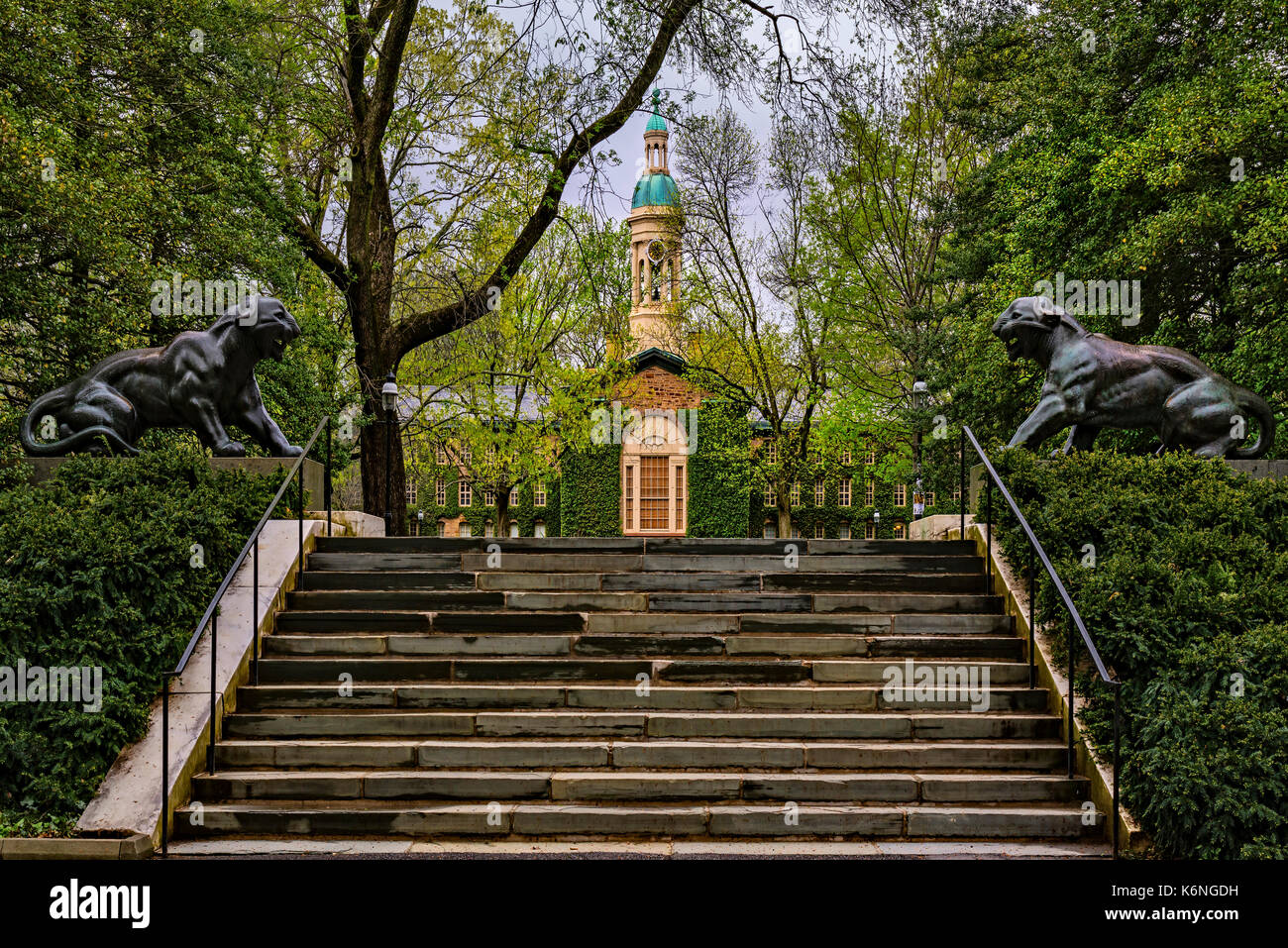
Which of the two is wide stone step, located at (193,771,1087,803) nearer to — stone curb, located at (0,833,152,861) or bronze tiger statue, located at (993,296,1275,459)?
stone curb, located at (0,833,152,861)

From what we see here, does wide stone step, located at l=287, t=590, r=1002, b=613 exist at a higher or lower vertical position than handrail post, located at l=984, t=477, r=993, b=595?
lower

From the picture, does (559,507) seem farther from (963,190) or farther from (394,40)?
(394,40)

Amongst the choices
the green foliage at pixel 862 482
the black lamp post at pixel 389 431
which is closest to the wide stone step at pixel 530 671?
the black lamp post at pixel 389 431

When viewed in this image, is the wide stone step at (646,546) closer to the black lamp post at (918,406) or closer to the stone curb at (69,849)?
the stone curb at (69,849)

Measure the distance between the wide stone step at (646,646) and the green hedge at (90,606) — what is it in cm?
100

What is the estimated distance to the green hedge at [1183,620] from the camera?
520 cm

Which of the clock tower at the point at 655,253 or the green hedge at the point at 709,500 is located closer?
the clock tower at the point at 655,253

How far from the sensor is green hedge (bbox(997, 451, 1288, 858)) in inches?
205

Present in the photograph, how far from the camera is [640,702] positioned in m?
7.00

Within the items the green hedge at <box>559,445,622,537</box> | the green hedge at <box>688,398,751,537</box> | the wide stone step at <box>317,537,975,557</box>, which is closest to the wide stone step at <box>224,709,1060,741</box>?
the wide stone step at <box>317,537,975,557</box>

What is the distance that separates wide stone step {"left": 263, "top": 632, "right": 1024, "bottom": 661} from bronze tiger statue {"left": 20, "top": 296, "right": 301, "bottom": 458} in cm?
314

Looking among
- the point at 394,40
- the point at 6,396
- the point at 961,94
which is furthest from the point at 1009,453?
the point at 961,94

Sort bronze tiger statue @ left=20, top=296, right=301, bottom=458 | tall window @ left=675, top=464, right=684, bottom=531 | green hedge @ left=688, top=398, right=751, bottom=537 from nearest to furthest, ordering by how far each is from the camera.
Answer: bronze tiger statue @ left=20, top=296, right=301, bottom=458 → tall window @ left=675, top=464, right=684, bottom=531 → green hedge @ left=688, top=398, right=751, bottom=537

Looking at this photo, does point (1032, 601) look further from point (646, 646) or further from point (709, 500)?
point (709, 500)
